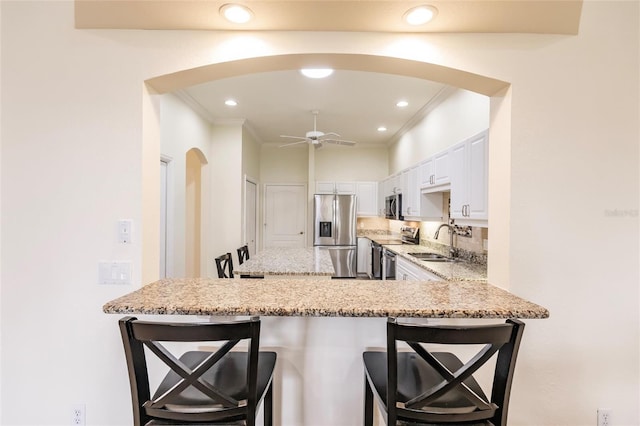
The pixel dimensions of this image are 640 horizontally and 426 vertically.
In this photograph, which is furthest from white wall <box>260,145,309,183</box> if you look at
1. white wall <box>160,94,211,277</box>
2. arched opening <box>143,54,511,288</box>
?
arched opening <box>143,54,511,288</box>

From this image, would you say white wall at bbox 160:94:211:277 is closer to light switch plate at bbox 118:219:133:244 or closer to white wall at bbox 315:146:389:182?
light switch plate at bbox 118:219:133:244

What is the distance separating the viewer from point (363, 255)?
20.0 feet

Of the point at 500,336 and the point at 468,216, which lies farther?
the point at 468,216

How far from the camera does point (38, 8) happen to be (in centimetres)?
162

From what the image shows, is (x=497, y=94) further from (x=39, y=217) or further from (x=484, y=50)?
(x=39, y=217)

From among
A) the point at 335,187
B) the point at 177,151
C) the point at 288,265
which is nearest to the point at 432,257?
the point at 288,265

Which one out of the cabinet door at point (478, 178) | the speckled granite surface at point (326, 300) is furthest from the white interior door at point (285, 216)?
the speckled granite surface at point (326, 300)

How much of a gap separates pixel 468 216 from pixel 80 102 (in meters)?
2.70

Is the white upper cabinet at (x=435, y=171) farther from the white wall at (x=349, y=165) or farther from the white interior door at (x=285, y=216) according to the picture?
the white interior door at (x=285, y=216)

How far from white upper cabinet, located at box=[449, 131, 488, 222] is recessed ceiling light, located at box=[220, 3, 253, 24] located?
70.7 inches

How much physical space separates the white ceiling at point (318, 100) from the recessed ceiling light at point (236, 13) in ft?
5.82

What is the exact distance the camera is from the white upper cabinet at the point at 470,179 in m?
2.29

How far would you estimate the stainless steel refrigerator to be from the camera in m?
5.93

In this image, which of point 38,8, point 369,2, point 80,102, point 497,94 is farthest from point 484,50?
point 38,8
